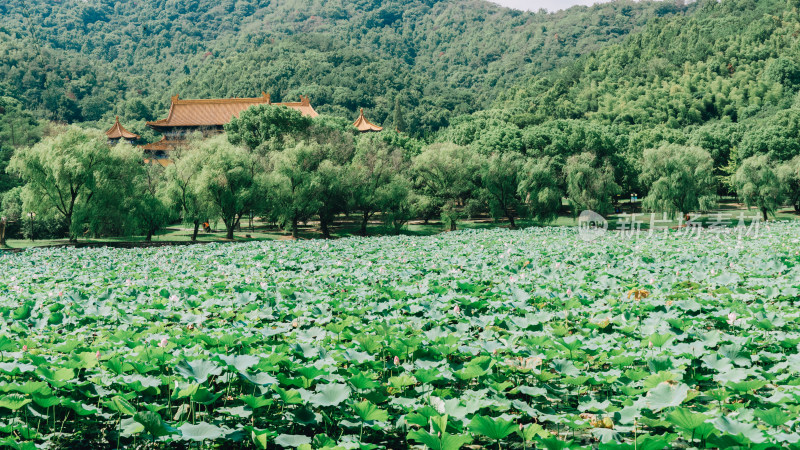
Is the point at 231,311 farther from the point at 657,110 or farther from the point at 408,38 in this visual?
the point at 408,38

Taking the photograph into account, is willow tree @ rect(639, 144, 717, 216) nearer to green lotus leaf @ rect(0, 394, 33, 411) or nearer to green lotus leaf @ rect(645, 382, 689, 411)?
green lotus leaf @ rect(645, 382, 689, 411)

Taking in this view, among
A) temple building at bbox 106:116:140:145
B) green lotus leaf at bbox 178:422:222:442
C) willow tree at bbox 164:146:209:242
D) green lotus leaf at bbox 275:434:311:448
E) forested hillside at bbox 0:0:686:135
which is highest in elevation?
forested hillside at bbox 0:0:686:135

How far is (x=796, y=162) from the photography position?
38.4 metres

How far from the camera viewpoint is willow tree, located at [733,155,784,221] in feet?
111

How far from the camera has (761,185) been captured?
34219mm

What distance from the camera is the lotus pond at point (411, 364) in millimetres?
3373

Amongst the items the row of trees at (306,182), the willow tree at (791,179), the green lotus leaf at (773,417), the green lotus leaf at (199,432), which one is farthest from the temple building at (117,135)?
the green lotus leaf at (773,417)

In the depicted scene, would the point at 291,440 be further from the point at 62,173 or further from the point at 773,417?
the point at 62,173

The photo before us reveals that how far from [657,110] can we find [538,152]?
112 ft

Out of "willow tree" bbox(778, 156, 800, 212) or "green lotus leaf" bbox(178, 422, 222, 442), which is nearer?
"green lotus leaf" bbox(178, 422, 222, 442)

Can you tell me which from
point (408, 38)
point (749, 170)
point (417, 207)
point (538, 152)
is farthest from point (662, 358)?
point (408, 38)

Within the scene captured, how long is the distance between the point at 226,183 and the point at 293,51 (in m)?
89.1

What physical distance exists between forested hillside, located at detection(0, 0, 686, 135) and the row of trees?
47.0m

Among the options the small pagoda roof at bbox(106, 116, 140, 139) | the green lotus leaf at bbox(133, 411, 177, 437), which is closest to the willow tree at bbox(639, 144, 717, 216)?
the green lotus leaf at bbox(133, 411, 177, 437)
